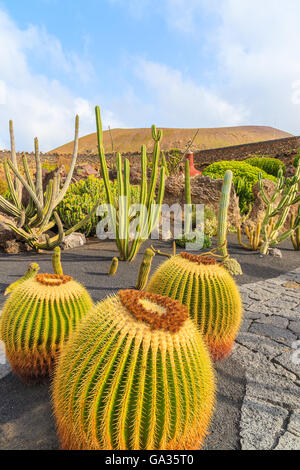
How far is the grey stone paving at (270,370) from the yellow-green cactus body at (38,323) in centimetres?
43

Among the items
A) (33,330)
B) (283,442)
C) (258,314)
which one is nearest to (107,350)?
(33,330)

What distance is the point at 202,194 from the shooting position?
9914 millimetres

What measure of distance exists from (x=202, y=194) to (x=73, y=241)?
4379 millimetres

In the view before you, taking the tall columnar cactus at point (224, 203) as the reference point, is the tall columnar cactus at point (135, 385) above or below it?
below

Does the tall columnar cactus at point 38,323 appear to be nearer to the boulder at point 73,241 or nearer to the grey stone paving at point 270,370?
the grey stone paving at point 270,370

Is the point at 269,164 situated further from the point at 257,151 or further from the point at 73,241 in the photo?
the point at 73,241

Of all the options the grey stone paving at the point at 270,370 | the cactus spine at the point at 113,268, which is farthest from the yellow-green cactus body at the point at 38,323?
the cactus spine at the point at 113,268

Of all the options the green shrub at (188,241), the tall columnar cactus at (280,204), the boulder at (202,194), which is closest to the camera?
the tall columnar cactus at (280,204)

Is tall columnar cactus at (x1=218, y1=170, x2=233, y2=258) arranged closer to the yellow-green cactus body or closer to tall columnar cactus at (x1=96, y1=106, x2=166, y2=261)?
tall columnar cactus at (x1=96, y1=106, x2=166, y2=261)

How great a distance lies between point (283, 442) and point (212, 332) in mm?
903

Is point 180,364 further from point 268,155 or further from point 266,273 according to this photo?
point 268,155

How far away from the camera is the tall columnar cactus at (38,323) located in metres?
2.33
